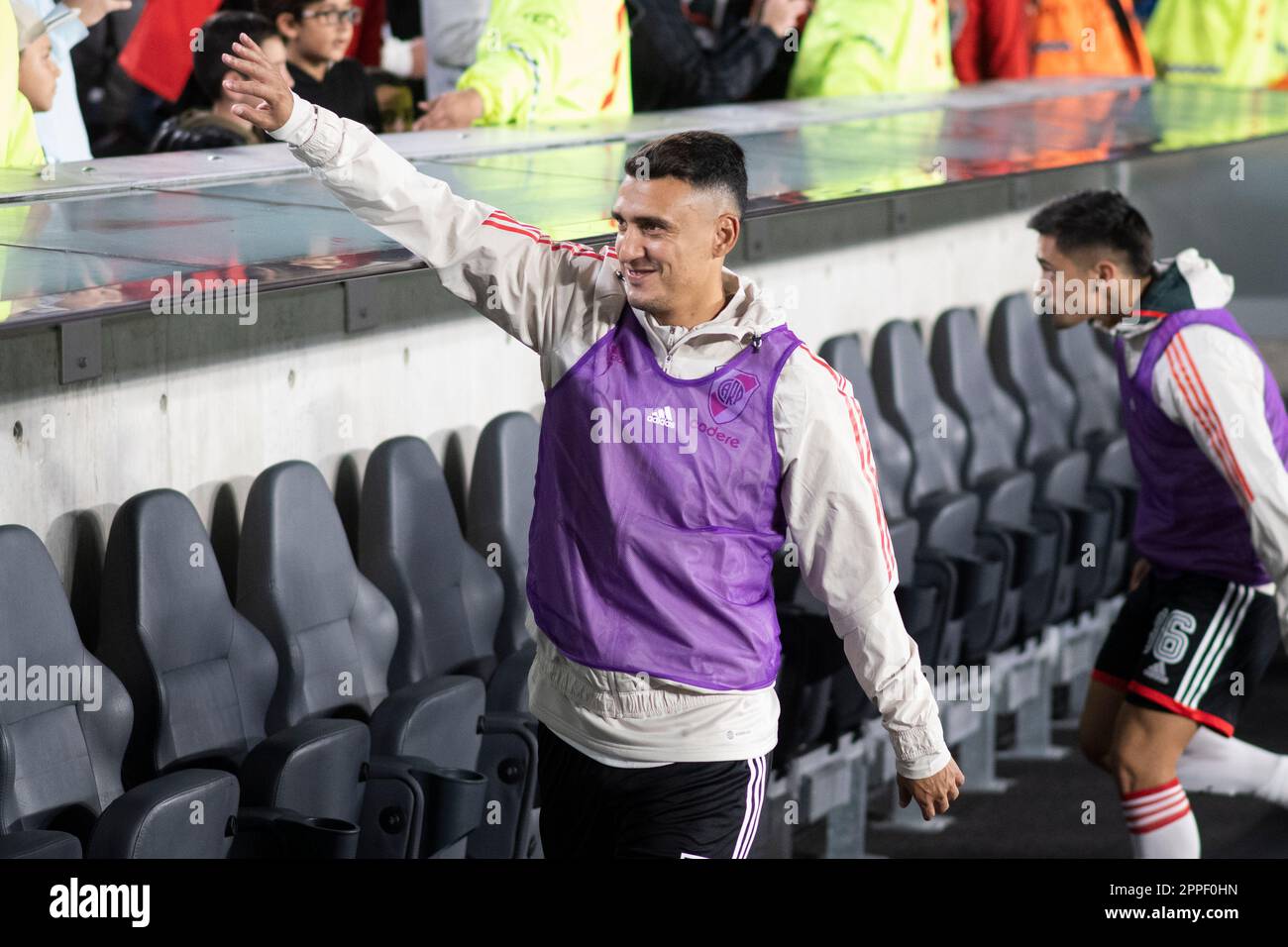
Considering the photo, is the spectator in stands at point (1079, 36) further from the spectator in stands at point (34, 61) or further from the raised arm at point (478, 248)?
the raised arm at point (478, 248)

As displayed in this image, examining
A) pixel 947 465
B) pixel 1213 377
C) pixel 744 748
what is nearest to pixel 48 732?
pixel 744 748

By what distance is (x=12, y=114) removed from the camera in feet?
10.7

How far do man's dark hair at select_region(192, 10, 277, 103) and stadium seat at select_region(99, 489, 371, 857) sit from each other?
1374mm

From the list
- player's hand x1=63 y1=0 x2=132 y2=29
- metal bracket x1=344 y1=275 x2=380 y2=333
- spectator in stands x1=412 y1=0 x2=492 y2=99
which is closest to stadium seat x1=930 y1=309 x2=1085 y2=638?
spectator in stands x1=412 y1=0 x2=492 y2=99

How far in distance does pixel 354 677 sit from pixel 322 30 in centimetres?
165

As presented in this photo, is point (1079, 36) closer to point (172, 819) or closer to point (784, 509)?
point (784, 509)

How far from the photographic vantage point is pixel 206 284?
2.44m

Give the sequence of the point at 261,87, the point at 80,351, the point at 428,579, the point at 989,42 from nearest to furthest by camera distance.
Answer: the point at 261,87 → the point at 80,351 → the point at 428,579 → the point at 989,42

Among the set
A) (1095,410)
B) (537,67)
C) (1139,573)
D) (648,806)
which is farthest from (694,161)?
(1095,410)

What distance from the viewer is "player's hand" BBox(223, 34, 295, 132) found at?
208 centimetres

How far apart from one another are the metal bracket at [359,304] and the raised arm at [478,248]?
3.12 ft

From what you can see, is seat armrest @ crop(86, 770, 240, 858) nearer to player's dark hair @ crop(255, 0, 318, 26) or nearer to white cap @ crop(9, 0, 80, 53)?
white cap @ crop(9, 0, 80, 53)
